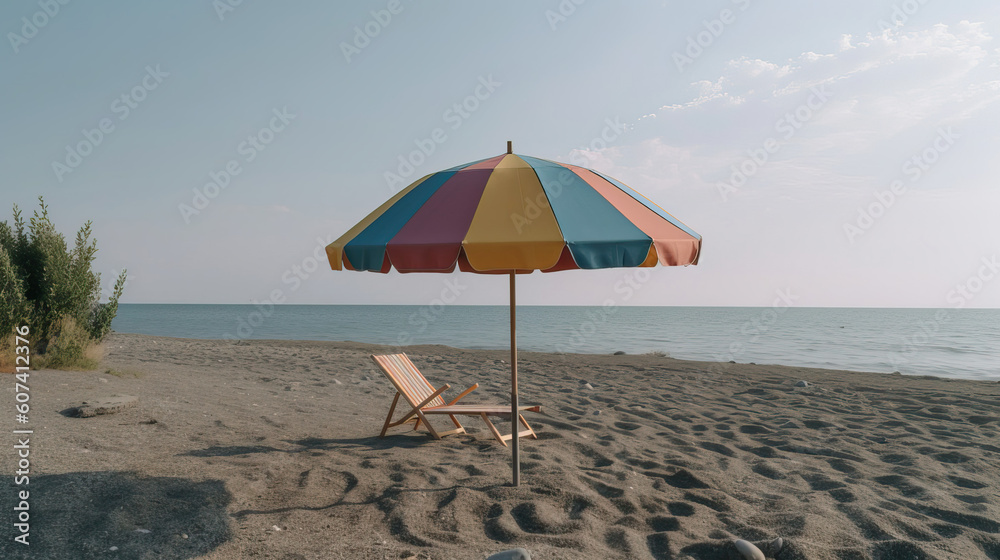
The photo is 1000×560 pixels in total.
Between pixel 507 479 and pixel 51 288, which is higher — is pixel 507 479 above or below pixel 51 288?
below

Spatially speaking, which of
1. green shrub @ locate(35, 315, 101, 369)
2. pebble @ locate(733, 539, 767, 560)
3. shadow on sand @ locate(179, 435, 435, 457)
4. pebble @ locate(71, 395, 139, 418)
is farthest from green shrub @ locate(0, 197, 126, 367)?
pebble @ locate(733, 539, 767, 560)

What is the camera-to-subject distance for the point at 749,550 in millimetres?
2617

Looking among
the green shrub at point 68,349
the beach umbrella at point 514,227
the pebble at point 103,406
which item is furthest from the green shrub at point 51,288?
the beach umbrella at point 514,227

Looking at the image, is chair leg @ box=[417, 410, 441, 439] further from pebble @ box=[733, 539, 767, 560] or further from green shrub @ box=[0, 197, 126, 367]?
green shrub @ box=[0, 197, 126, 367]

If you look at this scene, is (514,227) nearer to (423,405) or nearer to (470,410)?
(470,410)

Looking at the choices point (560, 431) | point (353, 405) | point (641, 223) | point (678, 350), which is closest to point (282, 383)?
point (353, 405)

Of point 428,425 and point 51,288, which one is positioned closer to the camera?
point 428,425

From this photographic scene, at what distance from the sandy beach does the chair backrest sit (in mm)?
406

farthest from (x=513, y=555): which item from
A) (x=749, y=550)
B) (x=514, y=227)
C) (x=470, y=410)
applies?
(x=470, y=410)

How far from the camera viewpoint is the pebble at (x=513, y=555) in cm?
251

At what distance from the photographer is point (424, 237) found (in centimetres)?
253

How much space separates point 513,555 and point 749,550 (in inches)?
45.2

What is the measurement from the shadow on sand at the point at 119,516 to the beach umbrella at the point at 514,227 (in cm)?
157

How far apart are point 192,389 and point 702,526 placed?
21.0ft
